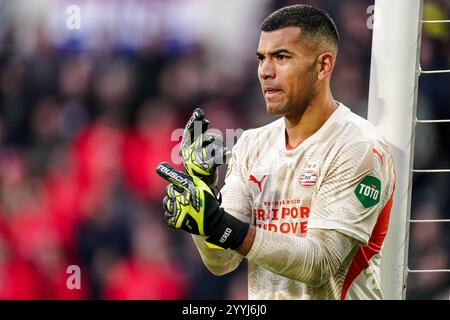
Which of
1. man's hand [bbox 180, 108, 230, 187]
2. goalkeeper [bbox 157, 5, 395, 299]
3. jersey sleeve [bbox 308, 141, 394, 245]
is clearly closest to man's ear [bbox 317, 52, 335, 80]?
goalkeeper [bbox 157, 5, 395, 299]

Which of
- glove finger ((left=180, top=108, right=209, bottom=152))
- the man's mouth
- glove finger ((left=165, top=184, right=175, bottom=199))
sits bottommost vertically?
glove finger ((left=165, top=184, right=175, bottom=199))

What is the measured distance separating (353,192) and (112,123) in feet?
7.02

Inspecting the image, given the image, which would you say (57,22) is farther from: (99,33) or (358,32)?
(358,32)

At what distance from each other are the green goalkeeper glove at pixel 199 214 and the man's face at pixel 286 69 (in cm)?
41

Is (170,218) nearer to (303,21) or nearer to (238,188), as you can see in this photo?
(238,188)

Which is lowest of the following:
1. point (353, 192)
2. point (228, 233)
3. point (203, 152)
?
point (228, 233)

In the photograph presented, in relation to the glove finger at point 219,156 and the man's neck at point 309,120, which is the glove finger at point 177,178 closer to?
the glove finger at point 219,156

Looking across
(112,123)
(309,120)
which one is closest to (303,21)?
(309,120)

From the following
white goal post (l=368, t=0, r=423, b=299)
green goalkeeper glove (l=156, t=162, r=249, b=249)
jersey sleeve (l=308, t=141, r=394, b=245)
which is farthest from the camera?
white goal post (l=368, t=0, r=423, b=299)

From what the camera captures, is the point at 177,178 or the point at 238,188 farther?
the point at 238,188

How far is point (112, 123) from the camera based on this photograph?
394cm

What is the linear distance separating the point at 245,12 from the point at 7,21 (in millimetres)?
1299

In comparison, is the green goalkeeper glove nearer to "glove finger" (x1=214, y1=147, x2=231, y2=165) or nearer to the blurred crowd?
"glove finger" (x1=214, y1=147, x2=231, y2=165)

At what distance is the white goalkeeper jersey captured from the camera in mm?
2033
